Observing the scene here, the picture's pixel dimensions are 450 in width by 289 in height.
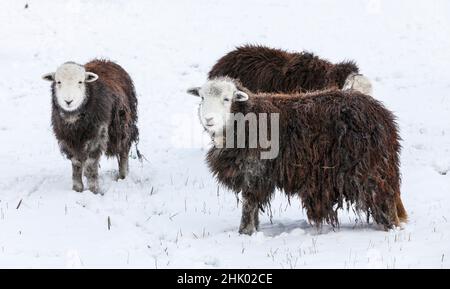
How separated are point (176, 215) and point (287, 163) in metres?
→ 1.86

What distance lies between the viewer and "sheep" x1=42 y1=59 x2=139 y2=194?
9258 mm

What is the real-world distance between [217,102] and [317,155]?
4.13 feet

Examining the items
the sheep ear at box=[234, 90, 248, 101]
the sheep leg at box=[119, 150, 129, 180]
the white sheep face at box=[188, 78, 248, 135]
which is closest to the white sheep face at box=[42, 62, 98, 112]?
the sheep leg at box=[119, 150, 129, 180]

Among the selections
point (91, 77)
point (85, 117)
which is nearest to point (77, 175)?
point (85, 117)

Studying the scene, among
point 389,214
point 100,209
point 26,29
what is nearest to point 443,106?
point 389,214

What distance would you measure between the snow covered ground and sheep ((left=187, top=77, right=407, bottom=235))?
0.35 meters

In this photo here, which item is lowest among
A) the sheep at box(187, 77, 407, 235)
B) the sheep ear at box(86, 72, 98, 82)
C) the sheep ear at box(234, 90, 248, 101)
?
the sheep at box(187, 77, 407, 235)

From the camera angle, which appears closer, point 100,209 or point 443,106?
point 100,209

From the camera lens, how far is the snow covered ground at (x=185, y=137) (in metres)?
6.79

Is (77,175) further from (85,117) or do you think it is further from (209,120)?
(209,120)

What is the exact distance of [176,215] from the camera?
876cm

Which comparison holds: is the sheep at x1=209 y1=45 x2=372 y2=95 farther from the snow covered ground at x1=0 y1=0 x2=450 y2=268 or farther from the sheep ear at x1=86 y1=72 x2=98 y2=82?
the sheep ear at x1=86 y1=72 x2=98 y2=82

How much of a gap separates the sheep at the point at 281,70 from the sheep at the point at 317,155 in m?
3.49

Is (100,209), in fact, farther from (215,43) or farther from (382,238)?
(215,43)
